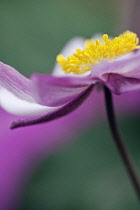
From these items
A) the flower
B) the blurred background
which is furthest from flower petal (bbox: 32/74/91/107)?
the blurred background

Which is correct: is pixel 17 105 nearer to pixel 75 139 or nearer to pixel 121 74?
pixel 121 74

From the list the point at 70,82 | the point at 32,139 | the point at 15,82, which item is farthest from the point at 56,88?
the point at 32,139

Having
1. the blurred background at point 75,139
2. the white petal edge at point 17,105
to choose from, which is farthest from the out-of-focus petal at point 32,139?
the white petal edge at point 17,105

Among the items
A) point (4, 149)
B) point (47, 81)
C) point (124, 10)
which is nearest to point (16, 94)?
point (47, 81)

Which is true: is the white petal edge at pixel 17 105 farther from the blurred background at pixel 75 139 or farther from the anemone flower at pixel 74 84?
the blurred background at pixel 75 139

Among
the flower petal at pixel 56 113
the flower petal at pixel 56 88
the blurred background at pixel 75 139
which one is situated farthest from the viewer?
the blurred background at pixel 75 139

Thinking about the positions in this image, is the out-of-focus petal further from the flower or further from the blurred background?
the flower

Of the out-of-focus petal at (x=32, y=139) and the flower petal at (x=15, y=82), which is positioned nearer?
the flower petal at (x=15, y=82)
